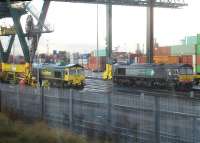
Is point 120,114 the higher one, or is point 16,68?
point 16,68

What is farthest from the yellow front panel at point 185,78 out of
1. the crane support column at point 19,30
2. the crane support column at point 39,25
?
the crane support column at point 19,30

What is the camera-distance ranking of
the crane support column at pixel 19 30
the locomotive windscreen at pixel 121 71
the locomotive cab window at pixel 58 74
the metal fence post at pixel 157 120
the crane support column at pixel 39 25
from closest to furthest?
the metal fence post at pixel 157 120, the locomotive cab window at pixel 58 74, the locomotive windscreen at pixel 121 71, the crane support column at pixel 39 25, the crane support column at pixel 19 30

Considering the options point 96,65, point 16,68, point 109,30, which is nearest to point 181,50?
point 96,65

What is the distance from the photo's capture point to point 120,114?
53.5 feet

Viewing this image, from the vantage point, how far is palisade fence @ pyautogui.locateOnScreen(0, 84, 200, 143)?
13.9 meters

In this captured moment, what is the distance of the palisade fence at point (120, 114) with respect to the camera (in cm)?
1391

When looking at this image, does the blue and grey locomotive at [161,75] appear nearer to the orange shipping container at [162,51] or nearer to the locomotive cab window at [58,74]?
the locomotive cab window at [58,74]

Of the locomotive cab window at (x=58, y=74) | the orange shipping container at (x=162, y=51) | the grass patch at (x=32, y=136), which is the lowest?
the grass patch at (x=32, y=136)

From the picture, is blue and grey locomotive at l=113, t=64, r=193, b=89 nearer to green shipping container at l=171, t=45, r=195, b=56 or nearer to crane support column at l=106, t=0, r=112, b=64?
crane support column at l=106, t=0, r=112, b=64

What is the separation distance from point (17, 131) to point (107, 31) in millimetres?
59997

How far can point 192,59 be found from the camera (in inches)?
3105

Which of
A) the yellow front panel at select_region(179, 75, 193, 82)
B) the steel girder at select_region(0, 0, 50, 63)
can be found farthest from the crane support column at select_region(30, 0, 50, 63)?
the yellow front panel at select_region(179, 75, 193, 82)

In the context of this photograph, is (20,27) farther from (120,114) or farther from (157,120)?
(157,120)

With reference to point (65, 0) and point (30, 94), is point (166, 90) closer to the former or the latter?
point (65, 0)
